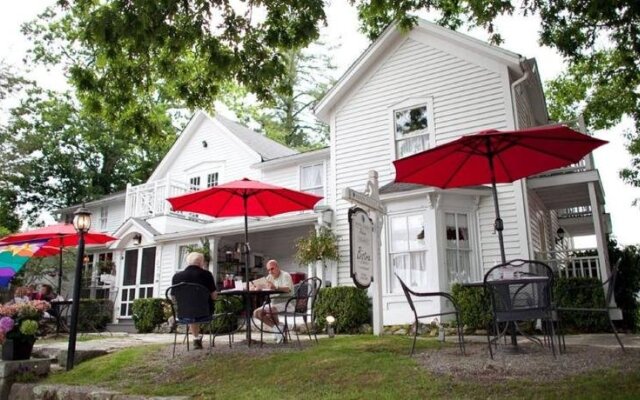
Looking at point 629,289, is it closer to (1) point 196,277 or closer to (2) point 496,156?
(2) point 496,156

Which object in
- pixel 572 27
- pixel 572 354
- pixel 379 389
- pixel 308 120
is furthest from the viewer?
pixel 308 120

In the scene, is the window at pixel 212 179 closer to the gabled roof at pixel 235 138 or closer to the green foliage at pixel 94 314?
the gabled roof at pixel 235 138

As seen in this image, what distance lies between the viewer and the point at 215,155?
1877cm

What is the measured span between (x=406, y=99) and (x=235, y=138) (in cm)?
779

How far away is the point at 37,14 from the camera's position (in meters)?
27.6

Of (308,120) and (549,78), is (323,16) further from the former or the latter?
(308,120)

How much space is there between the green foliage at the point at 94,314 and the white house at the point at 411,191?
0.44m

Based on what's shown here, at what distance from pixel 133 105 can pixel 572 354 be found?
267 inches

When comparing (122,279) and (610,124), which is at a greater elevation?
(610,124)

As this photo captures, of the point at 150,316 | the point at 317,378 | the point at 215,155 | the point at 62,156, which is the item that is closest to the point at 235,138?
the point at 215,155

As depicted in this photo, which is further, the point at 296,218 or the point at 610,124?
the point at 610,124

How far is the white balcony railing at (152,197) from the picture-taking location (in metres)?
16.9

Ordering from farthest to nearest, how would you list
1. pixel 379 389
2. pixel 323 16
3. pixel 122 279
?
pixel 122 279
pixel 323 16
pixel 379 389

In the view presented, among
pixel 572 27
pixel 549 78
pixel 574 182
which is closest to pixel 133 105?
pixel 572 27
